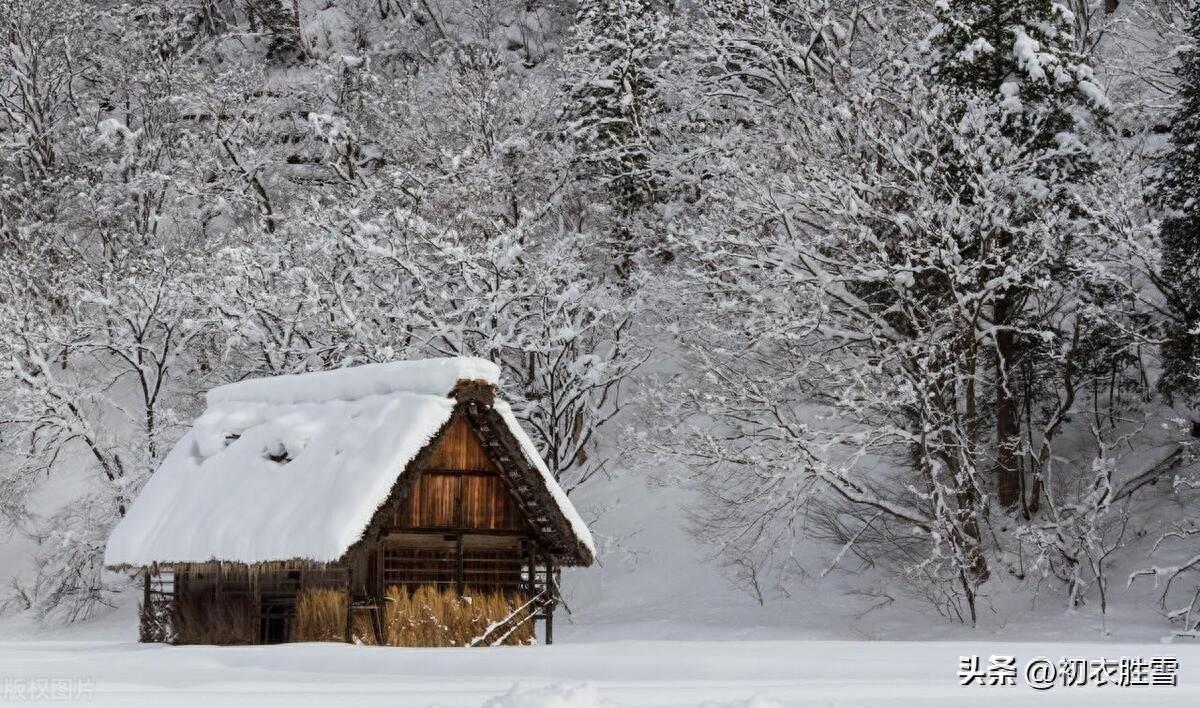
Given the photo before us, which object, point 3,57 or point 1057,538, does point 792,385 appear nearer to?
point 1057,538

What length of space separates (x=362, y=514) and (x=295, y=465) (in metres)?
3.36

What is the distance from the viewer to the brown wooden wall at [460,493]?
23.7 meters

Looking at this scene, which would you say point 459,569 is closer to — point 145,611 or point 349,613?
point 349,613

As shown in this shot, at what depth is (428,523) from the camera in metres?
23.8

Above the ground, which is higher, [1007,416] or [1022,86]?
[1022,86]

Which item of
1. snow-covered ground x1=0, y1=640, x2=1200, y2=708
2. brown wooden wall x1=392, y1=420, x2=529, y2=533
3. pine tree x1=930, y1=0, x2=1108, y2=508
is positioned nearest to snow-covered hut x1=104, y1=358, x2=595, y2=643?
brown wooden wall x1=392, y1=420, x2=529, y2=533

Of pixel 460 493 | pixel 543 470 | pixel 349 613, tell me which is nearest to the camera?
pixel 349 613

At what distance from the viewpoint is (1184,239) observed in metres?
27.9

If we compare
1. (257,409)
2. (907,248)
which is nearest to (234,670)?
(257,409)

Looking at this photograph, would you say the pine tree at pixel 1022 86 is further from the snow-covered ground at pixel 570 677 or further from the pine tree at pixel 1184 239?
the snow-covered ground at pixel 570 677

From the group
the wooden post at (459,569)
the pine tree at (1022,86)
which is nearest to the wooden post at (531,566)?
the wooden post at (459,569)

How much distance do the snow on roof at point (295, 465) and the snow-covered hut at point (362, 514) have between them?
0.11ft

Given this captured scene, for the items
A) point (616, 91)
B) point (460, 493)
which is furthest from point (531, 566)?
point (616, 91)

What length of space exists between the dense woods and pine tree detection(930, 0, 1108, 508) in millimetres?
121
